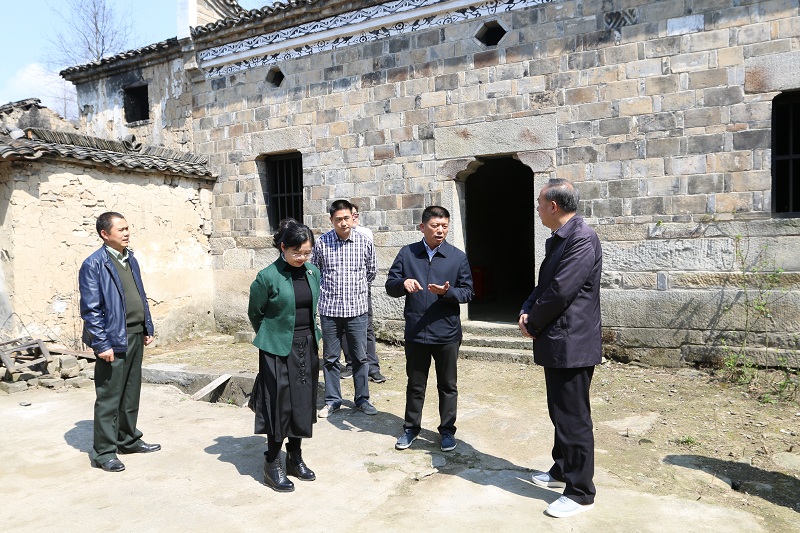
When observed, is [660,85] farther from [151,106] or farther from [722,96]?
[151,106]

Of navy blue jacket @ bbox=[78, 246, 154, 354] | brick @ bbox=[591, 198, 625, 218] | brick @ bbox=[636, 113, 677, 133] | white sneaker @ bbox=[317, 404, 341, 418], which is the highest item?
brick @ bbox=[636, 113, 677, 133]

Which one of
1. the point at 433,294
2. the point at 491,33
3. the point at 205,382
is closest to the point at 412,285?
the point at 433,294

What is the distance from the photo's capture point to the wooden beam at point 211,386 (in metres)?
5.91

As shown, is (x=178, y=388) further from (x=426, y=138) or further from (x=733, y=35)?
(x=733, y=35)

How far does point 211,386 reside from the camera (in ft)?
20.2

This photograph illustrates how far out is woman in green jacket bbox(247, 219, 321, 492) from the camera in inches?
142

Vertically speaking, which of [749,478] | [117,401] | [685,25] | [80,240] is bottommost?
[749,478]


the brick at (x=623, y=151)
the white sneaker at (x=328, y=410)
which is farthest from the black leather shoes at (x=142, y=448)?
the brick at (x=623, y=151)

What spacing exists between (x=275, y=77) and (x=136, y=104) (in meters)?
3.59

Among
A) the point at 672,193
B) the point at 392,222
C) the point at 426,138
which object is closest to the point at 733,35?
the point at 672,193

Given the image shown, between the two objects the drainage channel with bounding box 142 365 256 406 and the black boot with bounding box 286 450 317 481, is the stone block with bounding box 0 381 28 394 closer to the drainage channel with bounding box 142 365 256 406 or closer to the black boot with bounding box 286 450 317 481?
the drainage channel with bounding box 142 365 256 406

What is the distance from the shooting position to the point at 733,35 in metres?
6.24

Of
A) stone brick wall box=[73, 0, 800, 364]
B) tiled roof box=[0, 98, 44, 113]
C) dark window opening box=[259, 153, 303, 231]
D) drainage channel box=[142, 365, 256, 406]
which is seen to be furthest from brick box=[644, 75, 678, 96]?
tiled roof box=[0, 98, 44, 113]

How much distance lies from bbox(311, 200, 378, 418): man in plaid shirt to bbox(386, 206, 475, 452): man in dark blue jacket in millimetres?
957
